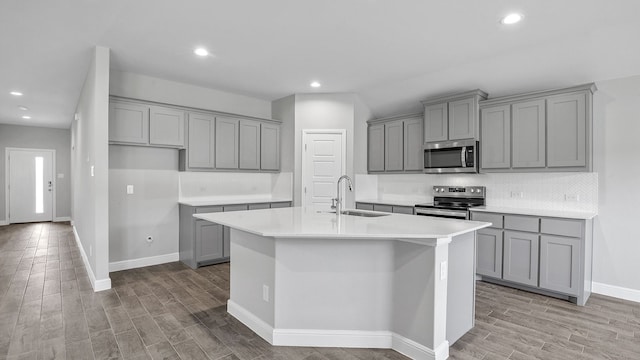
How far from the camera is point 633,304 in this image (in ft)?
11.1

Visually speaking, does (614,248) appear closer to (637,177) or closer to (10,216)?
(637,177)

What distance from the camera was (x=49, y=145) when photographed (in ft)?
28.9

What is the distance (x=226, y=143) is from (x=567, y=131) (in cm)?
442

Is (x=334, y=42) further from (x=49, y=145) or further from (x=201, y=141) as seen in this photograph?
(x=49, y=145)

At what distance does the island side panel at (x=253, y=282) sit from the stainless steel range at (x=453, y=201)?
2.68 metres

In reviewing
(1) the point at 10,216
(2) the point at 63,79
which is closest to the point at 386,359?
(2) the point at 63,79

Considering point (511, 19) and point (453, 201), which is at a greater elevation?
point (511, 19)

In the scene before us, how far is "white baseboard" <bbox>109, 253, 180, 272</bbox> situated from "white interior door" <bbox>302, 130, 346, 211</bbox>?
6.99 feet

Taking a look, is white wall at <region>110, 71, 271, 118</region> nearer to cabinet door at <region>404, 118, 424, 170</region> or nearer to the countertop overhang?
cabinet door at <region>404, 118, 424, 170</region>

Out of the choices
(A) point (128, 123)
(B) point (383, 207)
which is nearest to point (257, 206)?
(B) point (383, 207)

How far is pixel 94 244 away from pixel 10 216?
707cm

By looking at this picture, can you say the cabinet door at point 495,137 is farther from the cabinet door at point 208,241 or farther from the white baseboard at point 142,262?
the white baseboard at point 142,262

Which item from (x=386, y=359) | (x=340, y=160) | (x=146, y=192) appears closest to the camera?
(x=386, y=359)

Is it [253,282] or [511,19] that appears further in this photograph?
[511,19]
